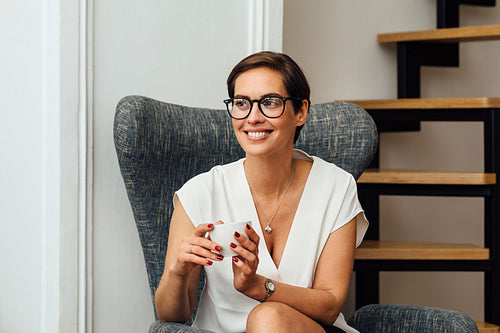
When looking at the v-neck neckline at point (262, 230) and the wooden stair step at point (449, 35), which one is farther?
the wooden stair step at point (449, 35)

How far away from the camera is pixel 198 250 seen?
4.46ft

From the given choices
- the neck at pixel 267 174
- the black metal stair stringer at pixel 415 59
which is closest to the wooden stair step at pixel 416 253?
the black metal stair stringer at pixel 415 59

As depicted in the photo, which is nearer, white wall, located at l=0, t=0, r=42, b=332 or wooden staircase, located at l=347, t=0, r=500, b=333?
white wall, located at l=0, t=0, r=42, b=332

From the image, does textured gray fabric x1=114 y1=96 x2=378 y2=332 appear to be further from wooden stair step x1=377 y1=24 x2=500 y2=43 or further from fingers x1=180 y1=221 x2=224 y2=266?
wooden stair step x1=377 y1=24 x2=500 y2=43

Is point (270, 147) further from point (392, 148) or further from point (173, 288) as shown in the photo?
point (392, 148)

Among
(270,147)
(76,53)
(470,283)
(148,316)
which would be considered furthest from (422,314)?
(470,283)

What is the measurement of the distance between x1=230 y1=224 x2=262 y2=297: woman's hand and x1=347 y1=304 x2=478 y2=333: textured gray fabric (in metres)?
0.45

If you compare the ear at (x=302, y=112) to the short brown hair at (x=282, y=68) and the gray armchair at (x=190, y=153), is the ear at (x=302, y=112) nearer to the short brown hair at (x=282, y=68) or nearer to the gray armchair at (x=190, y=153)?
the short brown hair at (x=282, y=68)

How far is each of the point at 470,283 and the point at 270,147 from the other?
2091 mm

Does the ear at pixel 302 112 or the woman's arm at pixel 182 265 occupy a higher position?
the ear at pixel 302 112

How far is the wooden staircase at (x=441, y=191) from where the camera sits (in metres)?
2.46

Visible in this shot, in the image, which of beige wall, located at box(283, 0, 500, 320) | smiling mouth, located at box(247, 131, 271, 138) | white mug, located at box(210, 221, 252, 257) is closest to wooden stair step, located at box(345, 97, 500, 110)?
beige wall, located at box(283, 0, 500, 320)

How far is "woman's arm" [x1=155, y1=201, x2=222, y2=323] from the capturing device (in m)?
1.36

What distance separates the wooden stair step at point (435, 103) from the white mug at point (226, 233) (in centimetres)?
149
